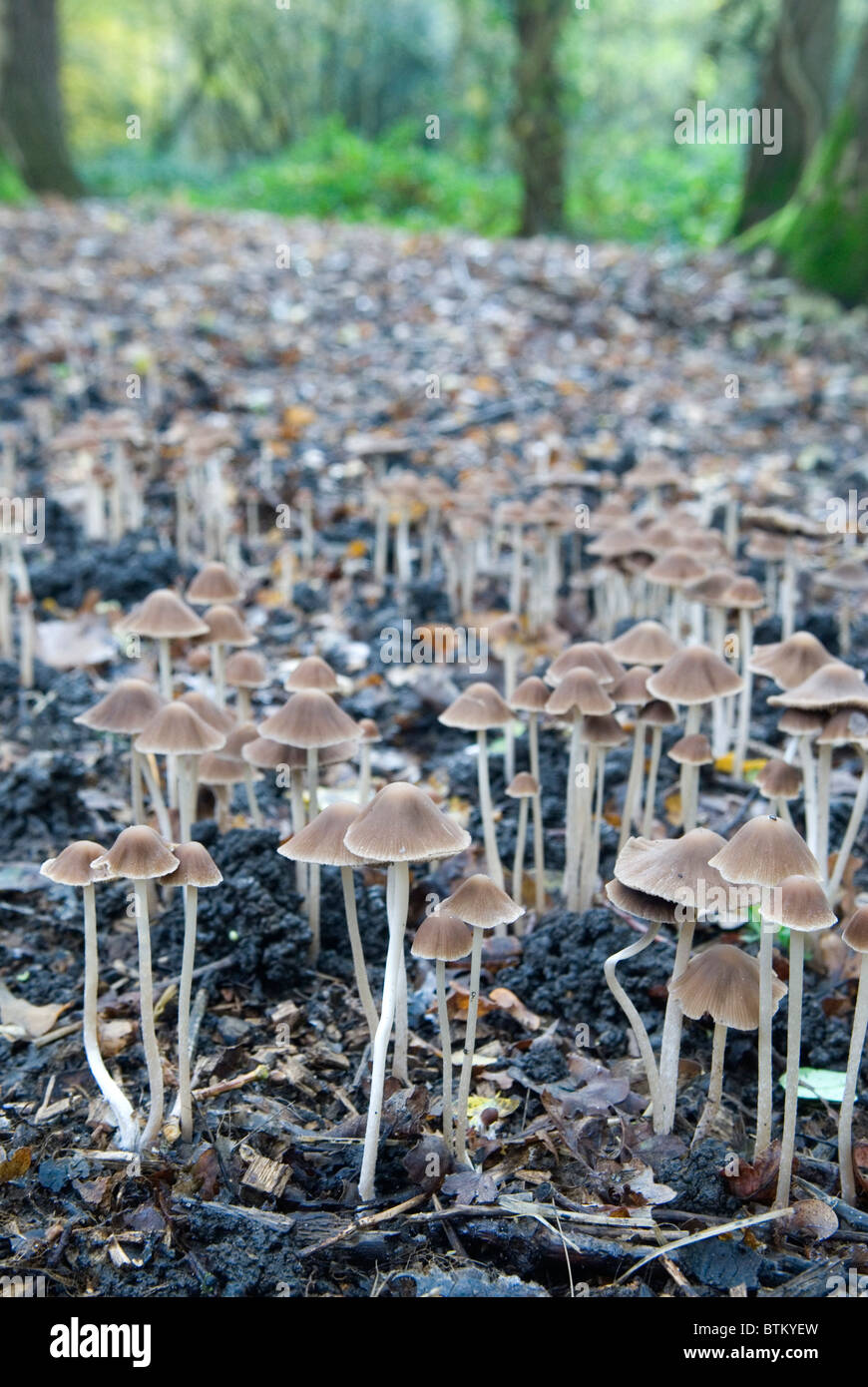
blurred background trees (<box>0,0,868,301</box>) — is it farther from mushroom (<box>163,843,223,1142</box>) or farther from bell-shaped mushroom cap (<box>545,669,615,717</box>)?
mushroom (<box>163,843,223,1142</box>)

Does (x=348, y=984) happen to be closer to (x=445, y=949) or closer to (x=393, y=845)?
(x=445, y=949)

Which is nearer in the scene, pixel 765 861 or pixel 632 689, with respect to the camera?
pixel 765 861

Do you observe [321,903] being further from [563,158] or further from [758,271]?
[563,158]

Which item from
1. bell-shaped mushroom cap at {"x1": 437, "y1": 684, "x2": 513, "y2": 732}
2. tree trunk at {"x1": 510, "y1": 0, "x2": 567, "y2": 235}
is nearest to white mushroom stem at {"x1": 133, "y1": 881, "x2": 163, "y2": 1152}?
bell-shaped mushroom cap at {"x1": 437, "y1": 684, "x2": 513, "y2": 732}

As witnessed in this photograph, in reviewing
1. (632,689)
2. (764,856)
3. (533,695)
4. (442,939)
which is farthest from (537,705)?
(764,856)

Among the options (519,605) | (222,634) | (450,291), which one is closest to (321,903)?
(222,634)

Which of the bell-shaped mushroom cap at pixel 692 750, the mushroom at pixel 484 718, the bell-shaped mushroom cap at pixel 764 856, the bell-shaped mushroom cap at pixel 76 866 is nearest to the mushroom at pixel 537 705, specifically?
the mushroom at pixel 484 718

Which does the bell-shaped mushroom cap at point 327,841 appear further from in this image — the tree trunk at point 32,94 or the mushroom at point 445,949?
the tree trunk at point 32,94
